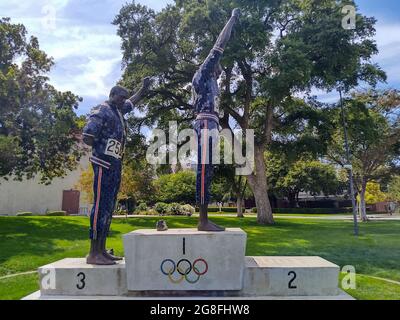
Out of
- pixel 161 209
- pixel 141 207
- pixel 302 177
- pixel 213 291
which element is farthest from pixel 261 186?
pixel 302 177

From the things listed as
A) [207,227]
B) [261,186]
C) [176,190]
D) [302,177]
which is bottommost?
[207,227]

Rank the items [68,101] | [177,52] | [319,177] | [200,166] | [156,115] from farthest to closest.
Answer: [319,177] → [156,115] → [177,52] → [68,101] → [200,166]

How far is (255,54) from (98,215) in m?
15.3

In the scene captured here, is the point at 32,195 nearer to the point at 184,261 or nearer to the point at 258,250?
the point at 258,250

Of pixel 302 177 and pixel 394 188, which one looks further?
pixel 302 177

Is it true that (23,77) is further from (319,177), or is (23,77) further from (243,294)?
(319,177)

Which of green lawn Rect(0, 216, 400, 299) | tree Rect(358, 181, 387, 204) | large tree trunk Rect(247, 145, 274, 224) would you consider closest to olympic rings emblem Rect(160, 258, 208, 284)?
green lawn Rect(0, 216, 400, 299)

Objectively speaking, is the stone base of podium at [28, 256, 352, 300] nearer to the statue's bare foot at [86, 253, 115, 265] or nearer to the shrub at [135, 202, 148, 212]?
the statue's bare foot at [86, 253, 115, 265]

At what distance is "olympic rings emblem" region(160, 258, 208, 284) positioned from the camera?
533 cm

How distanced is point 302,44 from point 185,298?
15.0 metres

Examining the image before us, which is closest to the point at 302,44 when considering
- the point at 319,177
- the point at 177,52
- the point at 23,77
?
the point at 177,52

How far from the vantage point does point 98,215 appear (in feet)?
18.9

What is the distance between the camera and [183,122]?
24594 millimetres

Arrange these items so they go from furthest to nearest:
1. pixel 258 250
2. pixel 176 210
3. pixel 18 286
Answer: pixel 176 210 < pixel 258 250 < pixel 18 286
